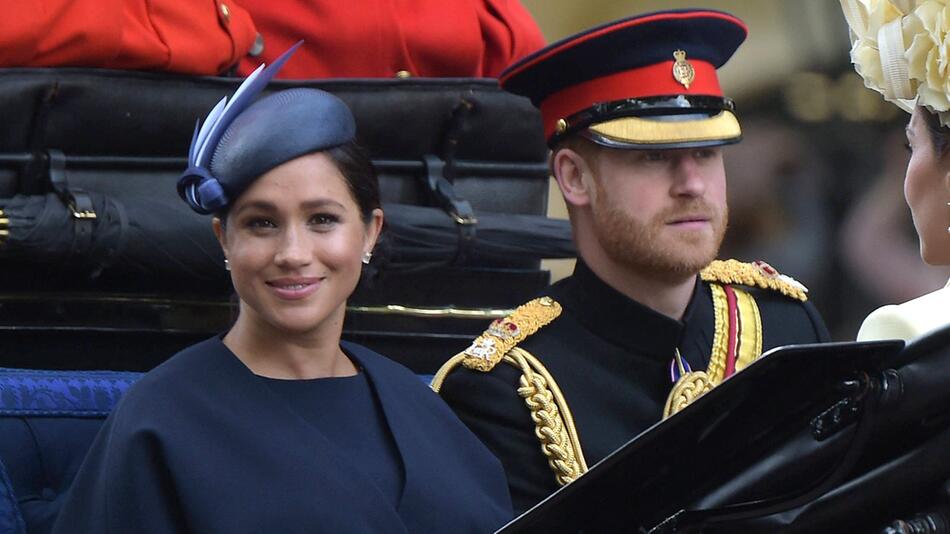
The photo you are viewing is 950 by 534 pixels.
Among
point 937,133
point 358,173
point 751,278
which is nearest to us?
point 937,133

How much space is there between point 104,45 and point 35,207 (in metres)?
0.27

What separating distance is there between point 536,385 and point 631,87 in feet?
1.54

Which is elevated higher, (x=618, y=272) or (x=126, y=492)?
(x=618, y=272)

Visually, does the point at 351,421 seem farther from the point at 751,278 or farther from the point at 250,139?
the point at 751,278

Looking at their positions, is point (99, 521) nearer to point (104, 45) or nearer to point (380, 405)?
point (380, 405)

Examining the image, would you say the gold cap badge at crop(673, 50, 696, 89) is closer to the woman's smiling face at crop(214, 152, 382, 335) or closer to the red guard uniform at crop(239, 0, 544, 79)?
the red guard uniform at crop(239, 0, 544, 79)

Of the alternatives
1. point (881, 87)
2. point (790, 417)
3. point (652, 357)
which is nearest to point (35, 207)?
point (652, 357)

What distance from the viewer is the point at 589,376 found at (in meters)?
2.62

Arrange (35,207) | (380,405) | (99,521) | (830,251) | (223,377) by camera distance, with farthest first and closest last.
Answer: (830,251), (35,207), (380,405), (223,377), (99,521)

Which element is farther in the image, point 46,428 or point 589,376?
point 589,376

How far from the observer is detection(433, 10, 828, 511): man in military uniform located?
8.32ft

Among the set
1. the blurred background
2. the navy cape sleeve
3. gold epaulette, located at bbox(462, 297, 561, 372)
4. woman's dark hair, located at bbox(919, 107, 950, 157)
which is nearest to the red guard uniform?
gold epaulette, located at bbox(462, 297, 561, 372)

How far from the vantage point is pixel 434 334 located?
291cm

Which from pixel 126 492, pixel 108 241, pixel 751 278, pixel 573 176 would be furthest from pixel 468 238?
pixel 126 492
